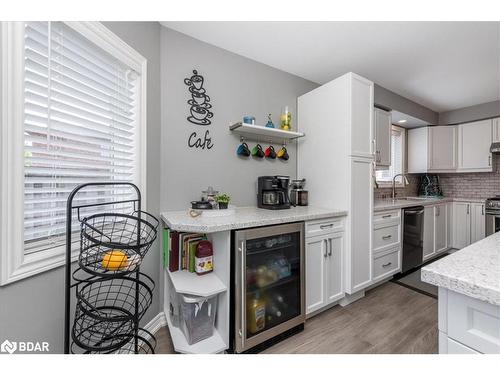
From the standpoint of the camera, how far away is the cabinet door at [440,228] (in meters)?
3.21

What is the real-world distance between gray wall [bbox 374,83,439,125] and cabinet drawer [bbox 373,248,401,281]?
1.88 m

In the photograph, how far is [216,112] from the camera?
2027 millimetres

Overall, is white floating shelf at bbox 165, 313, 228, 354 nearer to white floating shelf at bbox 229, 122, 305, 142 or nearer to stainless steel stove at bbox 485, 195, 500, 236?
white floating shelf at bbox 229, 122, 305, 142

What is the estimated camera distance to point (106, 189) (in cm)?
138

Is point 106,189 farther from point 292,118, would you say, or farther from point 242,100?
point 292,118

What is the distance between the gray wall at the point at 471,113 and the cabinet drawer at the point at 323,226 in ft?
11.3

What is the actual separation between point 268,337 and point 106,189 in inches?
56.3

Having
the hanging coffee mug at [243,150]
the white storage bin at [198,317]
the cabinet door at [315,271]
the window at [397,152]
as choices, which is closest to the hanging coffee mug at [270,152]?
the hanging coffee mug at [243,150]

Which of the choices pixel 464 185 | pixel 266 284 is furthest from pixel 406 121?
pixel 266 284

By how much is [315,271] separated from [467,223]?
3202mm

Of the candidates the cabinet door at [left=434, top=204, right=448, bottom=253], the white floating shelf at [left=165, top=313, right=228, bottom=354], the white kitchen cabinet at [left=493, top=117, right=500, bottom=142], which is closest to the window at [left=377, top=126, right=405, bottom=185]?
the cabinet door at [left=434, top=204, right=448, bottom=253]

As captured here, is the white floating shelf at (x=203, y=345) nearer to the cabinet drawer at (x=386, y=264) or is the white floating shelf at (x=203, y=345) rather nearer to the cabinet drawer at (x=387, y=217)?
the cabinet drawer at (x=386, y=264)

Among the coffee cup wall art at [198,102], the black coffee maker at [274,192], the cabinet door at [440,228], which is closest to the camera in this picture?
the coffee cup wall art at [198,102]

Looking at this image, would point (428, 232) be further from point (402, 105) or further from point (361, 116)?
point (361, 116)
